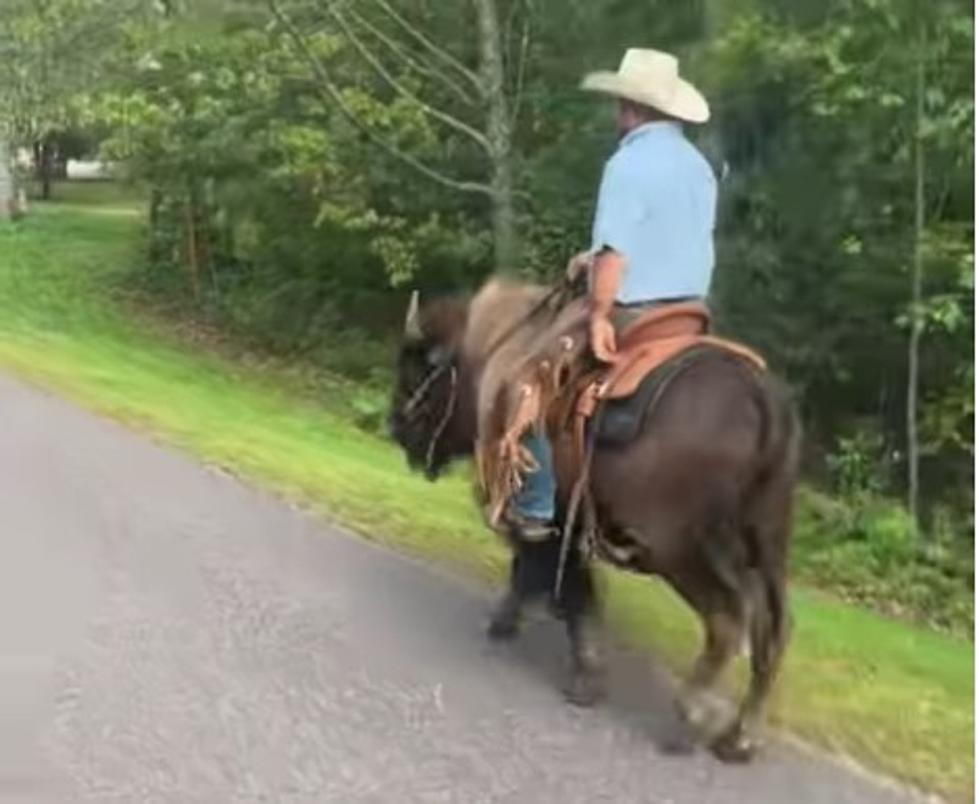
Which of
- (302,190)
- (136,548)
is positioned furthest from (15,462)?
(302,190)

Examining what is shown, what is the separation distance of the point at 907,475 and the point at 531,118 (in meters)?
6.28

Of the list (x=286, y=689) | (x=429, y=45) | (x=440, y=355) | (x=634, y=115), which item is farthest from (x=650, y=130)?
(x=429, y=45)

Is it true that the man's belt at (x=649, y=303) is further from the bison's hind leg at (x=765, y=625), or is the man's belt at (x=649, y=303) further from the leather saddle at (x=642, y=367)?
the bison's hind leg at (x=765, y=625)

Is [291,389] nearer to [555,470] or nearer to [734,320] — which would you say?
[734,320]

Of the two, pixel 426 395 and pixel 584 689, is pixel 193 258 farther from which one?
pixel 584 689

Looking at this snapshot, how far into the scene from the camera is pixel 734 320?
1783cm

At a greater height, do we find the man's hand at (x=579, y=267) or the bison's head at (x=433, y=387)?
the man's hand at (x=579, y=267)

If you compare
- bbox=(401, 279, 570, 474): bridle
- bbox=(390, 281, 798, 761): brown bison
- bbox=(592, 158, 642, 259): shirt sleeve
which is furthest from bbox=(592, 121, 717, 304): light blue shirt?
bbox=(401, 279, 570, 474): bridle

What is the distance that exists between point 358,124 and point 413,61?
0.93m

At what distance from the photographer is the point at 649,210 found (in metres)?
6.61

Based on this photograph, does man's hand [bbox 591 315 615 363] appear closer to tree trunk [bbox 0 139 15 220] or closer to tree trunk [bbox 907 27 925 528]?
tree trunk [bbox 907 27 925 528]

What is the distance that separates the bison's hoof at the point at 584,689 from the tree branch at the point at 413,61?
569 inches

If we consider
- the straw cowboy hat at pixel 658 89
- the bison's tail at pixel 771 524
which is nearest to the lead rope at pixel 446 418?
the straw cowboy hat at pixel 658 89

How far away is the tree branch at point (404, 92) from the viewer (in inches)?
816
